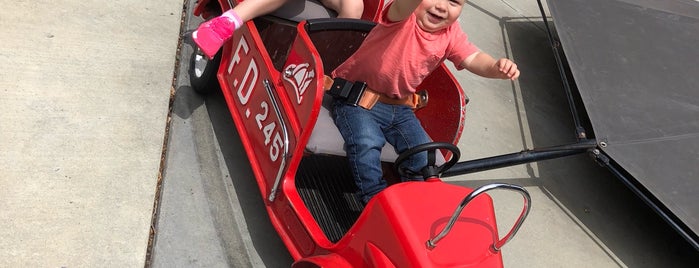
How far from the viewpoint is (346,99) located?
272cm

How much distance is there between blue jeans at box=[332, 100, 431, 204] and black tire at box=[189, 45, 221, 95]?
859 mm

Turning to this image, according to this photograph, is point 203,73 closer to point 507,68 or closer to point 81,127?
point 81,127

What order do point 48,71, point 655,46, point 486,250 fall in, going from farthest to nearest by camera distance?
1. point 655,46
2. point 48,71
3. point 486,250

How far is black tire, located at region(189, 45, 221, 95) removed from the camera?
10.9 ft

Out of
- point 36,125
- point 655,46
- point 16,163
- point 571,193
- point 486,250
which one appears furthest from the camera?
point 655,46

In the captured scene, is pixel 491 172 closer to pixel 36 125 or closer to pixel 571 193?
pixel 571 193

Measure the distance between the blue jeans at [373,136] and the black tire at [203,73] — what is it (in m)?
0.86

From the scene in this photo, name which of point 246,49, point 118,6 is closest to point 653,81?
point 246,49

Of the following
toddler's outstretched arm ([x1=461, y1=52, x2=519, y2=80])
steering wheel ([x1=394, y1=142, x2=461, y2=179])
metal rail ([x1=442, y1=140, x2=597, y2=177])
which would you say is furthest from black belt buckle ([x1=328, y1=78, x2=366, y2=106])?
metal rail ([x1=442, y1=140, x2=597, y2=177])

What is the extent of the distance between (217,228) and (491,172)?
1.85 m

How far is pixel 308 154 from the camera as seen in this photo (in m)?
2.64

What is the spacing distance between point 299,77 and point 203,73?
96cm

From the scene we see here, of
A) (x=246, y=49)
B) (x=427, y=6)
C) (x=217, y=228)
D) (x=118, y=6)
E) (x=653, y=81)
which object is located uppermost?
(x=427, y=6)

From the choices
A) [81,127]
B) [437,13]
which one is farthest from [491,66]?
[81,127]
